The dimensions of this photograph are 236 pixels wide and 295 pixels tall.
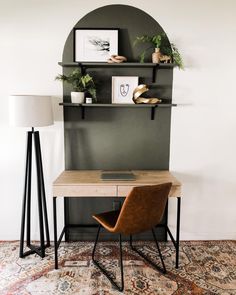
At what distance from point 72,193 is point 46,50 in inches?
56.9

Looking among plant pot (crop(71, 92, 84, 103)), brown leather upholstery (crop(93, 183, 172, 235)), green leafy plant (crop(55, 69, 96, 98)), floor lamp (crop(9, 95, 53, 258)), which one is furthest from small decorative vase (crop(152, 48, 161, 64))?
brown leather upholstery (crop(93, 183, 172, 235))

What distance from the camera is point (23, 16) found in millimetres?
2395

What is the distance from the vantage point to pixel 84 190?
6.92 feet

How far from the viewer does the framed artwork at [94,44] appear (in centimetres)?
241

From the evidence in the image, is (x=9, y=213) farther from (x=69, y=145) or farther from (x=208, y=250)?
(x=208, y=250)

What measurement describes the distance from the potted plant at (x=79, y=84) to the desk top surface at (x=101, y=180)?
0.72 m

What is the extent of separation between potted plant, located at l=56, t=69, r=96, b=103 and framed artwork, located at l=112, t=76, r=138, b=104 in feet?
0.74

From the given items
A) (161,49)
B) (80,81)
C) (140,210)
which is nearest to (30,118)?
(80,81)

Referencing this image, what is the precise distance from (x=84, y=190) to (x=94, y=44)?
4.69ft

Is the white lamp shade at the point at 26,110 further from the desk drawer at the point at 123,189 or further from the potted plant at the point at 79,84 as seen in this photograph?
the desk drawer at the point at 123,189

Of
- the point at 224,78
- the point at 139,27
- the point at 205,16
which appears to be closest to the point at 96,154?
the point at 139,27

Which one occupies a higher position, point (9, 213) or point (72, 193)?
point (72, 193)

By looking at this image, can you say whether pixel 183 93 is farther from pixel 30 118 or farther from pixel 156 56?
pixel 30 118

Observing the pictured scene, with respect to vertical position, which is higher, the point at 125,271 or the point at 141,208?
the point at 141,208
